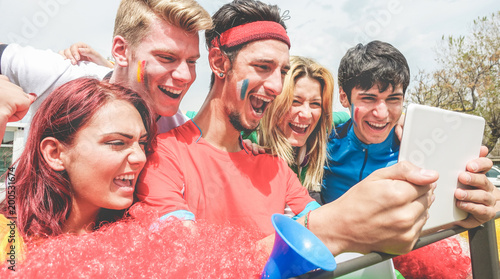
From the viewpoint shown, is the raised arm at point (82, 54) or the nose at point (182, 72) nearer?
the nose at point (182, 72)

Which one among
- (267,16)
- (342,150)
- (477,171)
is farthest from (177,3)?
(342,150)

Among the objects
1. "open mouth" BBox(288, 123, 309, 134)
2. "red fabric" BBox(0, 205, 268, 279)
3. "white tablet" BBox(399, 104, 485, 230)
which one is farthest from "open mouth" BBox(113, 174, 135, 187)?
"open mouth" BBox(288, 123, 309, 134)

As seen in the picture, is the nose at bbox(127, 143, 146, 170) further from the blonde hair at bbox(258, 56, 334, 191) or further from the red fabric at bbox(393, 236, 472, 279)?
the red fabric at bbox(393, 236, 472, 279)

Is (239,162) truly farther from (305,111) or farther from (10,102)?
(10,102)

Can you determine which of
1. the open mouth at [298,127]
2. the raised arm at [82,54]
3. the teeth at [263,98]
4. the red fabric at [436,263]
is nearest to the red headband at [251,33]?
the teeth at [263,98]

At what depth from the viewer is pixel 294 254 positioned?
901 millimetres

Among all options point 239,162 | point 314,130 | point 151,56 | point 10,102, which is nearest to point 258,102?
point 239,162

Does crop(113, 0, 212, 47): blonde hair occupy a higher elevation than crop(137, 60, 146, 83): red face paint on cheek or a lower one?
higher

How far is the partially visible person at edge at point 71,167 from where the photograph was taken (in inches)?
45.3

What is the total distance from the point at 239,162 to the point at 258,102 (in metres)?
0.33

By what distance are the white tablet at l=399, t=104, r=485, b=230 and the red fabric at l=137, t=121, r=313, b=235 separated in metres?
0.71

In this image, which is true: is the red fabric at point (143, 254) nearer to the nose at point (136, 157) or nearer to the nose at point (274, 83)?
the nose at point (136, 157)

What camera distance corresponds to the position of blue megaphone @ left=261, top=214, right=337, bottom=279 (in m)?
0.90

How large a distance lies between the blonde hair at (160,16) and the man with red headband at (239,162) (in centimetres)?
24
